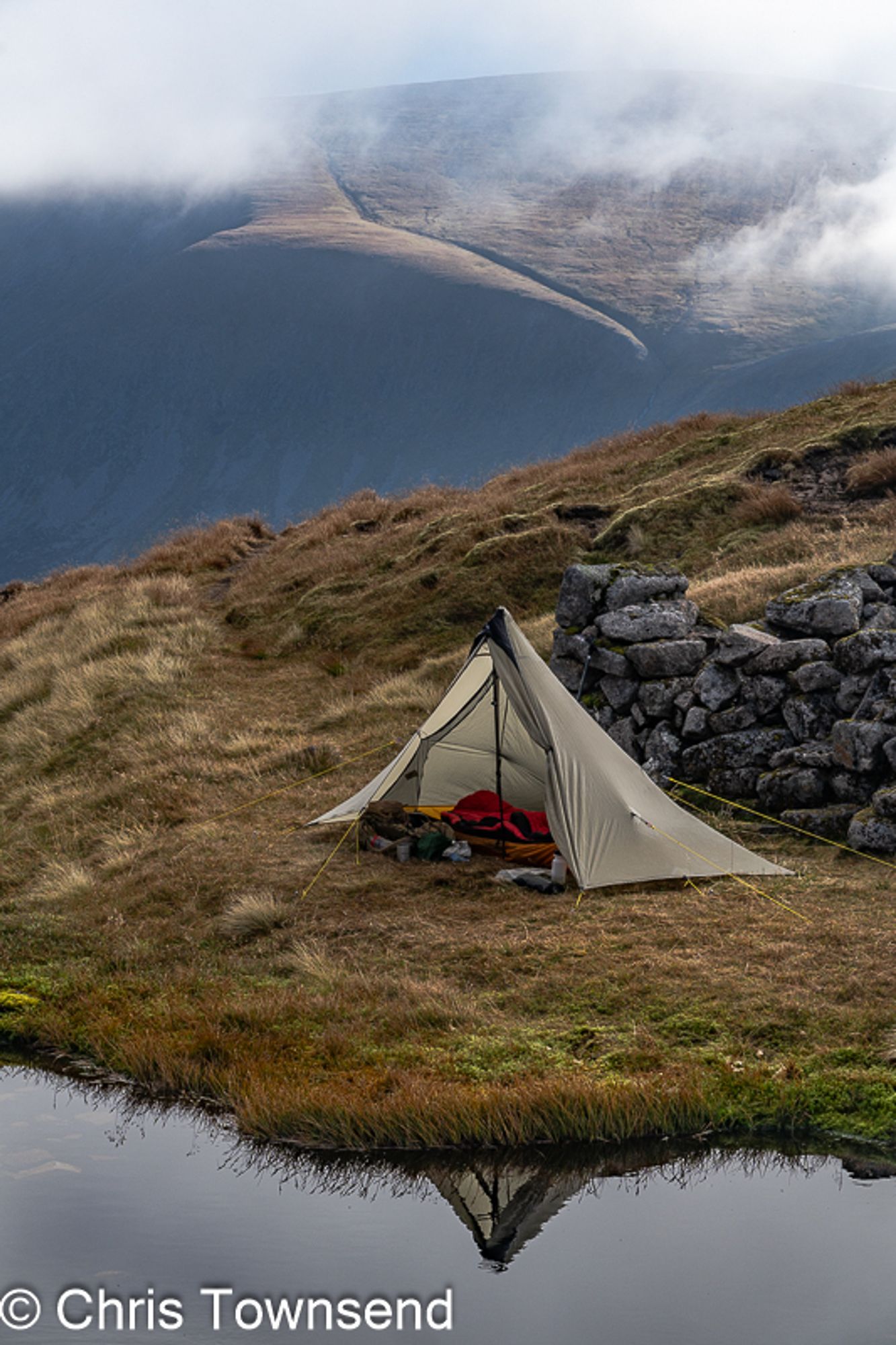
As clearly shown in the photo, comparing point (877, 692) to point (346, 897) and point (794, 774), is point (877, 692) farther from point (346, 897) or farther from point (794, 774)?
point (346, 897)

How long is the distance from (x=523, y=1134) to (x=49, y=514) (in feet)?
509

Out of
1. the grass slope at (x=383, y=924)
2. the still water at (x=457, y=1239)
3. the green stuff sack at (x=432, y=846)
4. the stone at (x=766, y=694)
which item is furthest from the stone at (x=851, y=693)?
the still water at (x=457, y=1239)

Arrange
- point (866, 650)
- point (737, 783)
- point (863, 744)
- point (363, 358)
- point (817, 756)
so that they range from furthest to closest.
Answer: point (363, 358) → point (737, 783) → point (866, 650) → point (817, 756) → point (863, 744)

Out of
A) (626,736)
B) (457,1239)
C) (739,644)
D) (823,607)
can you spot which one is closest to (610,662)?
(626,736)

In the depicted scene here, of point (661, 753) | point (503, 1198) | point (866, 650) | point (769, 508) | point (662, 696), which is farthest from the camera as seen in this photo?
point (769, 508)

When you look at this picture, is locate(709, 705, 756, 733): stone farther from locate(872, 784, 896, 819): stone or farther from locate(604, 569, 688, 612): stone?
locate(604, 569, 688, 612): stone

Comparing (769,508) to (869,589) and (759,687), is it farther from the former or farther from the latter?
(759,687)

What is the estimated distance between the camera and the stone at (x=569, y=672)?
50.5 ft

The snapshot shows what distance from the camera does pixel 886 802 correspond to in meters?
11.6

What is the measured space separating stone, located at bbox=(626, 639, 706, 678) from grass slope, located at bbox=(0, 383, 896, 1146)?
2324 millimetres

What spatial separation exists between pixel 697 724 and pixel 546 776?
239 cm

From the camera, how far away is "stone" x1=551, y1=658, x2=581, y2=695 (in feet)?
50.5

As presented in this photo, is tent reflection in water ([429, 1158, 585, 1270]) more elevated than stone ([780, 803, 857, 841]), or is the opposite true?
stone ([780, 803, 857, 841])

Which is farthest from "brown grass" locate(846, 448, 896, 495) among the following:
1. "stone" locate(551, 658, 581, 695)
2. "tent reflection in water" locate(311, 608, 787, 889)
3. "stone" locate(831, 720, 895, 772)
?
"tent reflection in water" locate(311, 608, 787, 889)
